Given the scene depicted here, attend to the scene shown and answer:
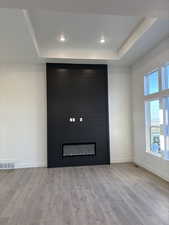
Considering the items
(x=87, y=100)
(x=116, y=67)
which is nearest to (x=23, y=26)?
(x=87, y=100)

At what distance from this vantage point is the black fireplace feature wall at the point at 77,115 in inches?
205

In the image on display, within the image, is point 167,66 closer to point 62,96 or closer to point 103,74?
point 103,74

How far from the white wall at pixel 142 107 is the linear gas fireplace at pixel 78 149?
135 centimetres

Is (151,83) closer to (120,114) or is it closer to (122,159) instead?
(120,114)

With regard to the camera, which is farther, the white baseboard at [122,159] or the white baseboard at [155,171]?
the white baseboard at [122,159]

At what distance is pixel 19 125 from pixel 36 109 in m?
0.68

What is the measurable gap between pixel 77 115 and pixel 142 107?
1890mm

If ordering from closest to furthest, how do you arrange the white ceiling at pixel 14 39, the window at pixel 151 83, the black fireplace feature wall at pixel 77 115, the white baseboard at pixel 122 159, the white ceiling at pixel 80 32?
the white ceiling at pixel 14 39, the white ceiling at pixel 80 32, the window at pixel 151 83, the black fireplace feature wall at pixel 77 115, the white baseboard at pixel 122 159

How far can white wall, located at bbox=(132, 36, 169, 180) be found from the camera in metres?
3.90

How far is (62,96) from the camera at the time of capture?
527cm

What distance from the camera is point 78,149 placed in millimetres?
5391

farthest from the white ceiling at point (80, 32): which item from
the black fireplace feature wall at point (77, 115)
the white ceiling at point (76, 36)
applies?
the black fireplace feature wall at point (77, 115)

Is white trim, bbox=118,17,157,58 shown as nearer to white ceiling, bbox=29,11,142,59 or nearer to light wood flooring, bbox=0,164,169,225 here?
white ceiling, bbox=29,11,142,59

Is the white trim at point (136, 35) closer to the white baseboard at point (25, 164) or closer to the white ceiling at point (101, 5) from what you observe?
the white ceiling at point (101, 5)
